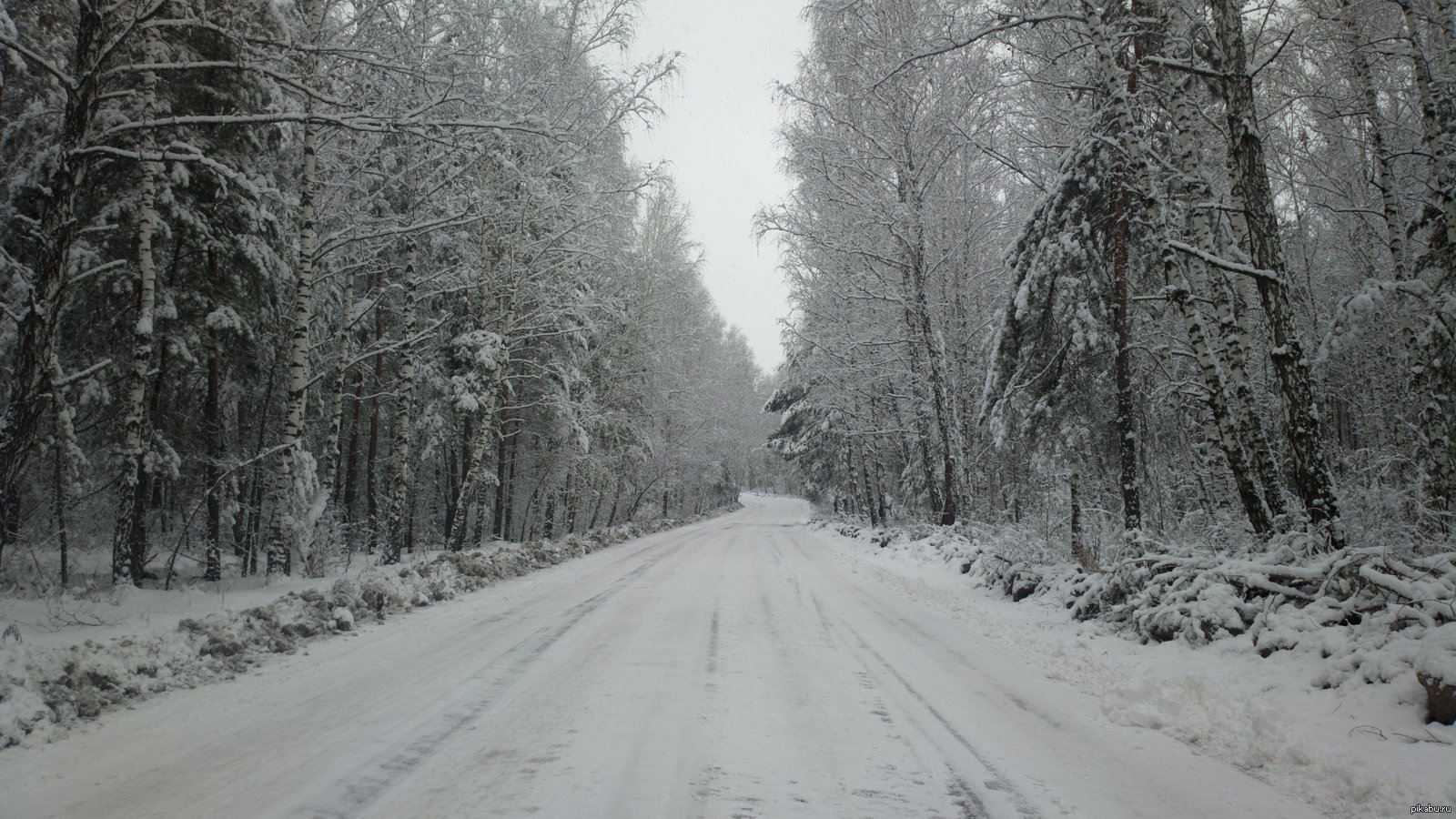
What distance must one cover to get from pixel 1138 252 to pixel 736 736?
987 centimetres

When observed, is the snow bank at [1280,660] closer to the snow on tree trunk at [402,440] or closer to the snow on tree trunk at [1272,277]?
the snow on tree trunk at [1272,277]

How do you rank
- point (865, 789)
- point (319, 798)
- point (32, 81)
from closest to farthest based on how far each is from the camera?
1. point (319, 798)
2. point (865, 789)
3. point (32, 81)

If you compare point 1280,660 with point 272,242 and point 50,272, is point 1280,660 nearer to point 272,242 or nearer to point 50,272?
point 50,272

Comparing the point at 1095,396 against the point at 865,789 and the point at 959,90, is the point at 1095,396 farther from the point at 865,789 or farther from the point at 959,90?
the point at 865,789

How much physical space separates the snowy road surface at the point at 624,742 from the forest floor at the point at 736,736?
2 cm

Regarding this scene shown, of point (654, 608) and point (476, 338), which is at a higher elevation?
point (476, 338)

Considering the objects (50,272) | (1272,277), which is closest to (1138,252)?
(1272,277)

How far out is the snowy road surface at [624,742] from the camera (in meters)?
2.82

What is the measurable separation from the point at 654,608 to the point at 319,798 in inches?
200

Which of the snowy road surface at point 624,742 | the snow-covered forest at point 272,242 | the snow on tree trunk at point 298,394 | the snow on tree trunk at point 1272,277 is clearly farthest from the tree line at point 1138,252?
the snow on tree trunk at point 298,394

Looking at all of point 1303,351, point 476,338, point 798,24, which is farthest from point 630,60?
point 1303,351

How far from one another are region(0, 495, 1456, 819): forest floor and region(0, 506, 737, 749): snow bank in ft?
0.62

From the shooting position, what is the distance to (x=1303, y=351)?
612 centimetres

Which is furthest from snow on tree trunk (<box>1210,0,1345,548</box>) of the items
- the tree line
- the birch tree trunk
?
the birch tree trunk
